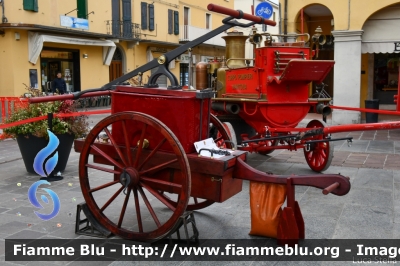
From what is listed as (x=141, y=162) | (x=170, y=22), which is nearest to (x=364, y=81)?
(x=141, y=162)

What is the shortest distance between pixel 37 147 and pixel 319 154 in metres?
4.23

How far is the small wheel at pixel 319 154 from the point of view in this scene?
6.91 m

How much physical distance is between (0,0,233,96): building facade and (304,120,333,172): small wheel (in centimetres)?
1278

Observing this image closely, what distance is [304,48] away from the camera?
7.00 metres

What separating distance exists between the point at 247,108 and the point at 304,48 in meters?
1.24

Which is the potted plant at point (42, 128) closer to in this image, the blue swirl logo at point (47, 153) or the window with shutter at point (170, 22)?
the blue swirl logo at point (47, 153)

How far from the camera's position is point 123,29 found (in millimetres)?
24203

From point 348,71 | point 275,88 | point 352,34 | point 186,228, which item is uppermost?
point 352,34

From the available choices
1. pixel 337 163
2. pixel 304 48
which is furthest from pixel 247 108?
pixel 337 163

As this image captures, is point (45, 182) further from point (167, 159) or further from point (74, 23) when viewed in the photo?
point (74, 23)

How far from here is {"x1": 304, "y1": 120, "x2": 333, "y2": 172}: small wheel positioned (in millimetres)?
6914

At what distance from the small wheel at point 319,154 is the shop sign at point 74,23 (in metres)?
15.8

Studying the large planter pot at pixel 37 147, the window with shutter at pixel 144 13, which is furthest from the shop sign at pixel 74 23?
the large planter pot at pixel 37 147

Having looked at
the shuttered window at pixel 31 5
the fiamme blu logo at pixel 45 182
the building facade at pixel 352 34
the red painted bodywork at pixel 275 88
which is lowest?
the fiamme blu logo at pixel 45 182
